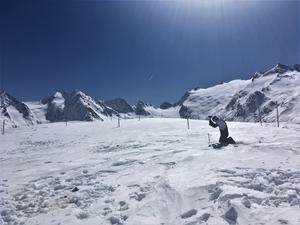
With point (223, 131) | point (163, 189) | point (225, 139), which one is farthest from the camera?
point (223, 131)

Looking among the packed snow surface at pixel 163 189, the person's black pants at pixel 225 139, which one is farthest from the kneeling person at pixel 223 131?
the packed snow surface at pixel 163 189

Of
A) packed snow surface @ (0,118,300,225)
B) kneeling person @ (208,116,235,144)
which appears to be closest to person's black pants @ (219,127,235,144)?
kneeling person @ (208,116,235,144)

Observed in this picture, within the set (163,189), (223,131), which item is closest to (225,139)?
(223,131)

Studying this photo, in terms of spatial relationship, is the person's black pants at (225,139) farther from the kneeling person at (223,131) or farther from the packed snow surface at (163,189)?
the packed snow surface at (163,189)

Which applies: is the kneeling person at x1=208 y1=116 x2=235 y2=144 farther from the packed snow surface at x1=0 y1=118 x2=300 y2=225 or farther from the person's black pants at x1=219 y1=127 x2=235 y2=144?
the packed snow surface at x1=0 y1=118 x2=300 y2=225

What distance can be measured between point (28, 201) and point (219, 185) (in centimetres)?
639

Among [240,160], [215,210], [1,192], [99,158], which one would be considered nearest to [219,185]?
[215,210]

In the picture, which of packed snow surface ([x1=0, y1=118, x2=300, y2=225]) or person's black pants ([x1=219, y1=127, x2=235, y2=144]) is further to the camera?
person's black pants ([x1=219, y1=127, x2=235, y2=144])

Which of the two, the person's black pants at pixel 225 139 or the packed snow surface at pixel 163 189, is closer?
the packed snow surface at pixel 163 189

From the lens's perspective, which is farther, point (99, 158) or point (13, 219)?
point (99, 158)

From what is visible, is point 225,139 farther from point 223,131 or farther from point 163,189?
point 163,189

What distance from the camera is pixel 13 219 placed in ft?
32.5

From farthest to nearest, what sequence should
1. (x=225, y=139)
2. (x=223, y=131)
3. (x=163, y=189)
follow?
(x=223, y=131) < (x=225, y=139) < (x=163, y=189)

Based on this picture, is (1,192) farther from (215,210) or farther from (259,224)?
(259,224)
